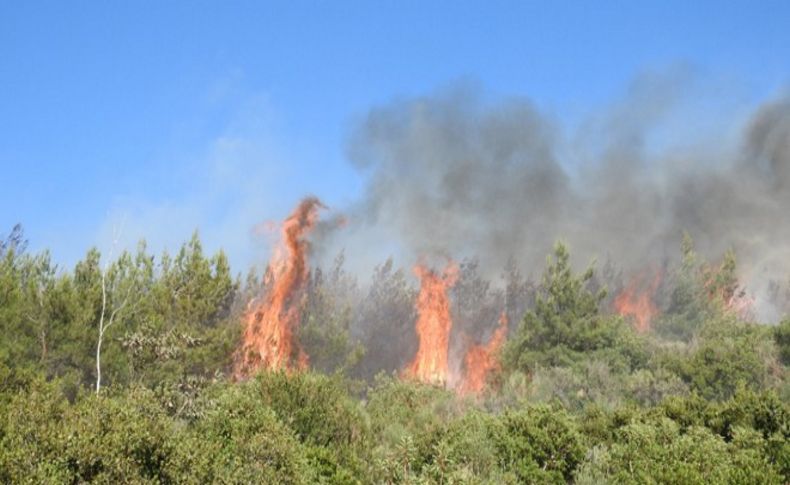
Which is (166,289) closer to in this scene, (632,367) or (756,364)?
(632,367)

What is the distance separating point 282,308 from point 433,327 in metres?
18.9

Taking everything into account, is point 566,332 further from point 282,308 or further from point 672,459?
point 672,459

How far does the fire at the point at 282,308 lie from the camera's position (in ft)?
211

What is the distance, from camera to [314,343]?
75.7 m

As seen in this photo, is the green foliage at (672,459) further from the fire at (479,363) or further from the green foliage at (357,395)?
the fire at (479,363)

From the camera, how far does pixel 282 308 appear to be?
73750 mm

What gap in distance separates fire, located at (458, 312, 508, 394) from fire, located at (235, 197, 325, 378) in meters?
18.0

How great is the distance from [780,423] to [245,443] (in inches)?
990

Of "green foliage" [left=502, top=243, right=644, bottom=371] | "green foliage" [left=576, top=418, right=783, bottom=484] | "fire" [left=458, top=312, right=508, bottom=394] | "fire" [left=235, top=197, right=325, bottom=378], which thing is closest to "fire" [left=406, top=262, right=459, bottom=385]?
"fire" [left=458, top=312, right=508, bottom=394]

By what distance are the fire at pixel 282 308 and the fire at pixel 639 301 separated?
144 feet

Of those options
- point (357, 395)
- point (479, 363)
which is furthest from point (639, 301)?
point (357, 395)

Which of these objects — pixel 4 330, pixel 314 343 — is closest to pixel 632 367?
pixel 314 343

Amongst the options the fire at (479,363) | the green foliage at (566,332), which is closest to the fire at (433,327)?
the fire at (479,363)

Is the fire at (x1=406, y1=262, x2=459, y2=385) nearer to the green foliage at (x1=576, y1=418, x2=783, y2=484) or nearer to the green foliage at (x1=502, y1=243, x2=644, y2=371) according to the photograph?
the green foliage at (x1=502, y1=243, x2=644, y2=371)
